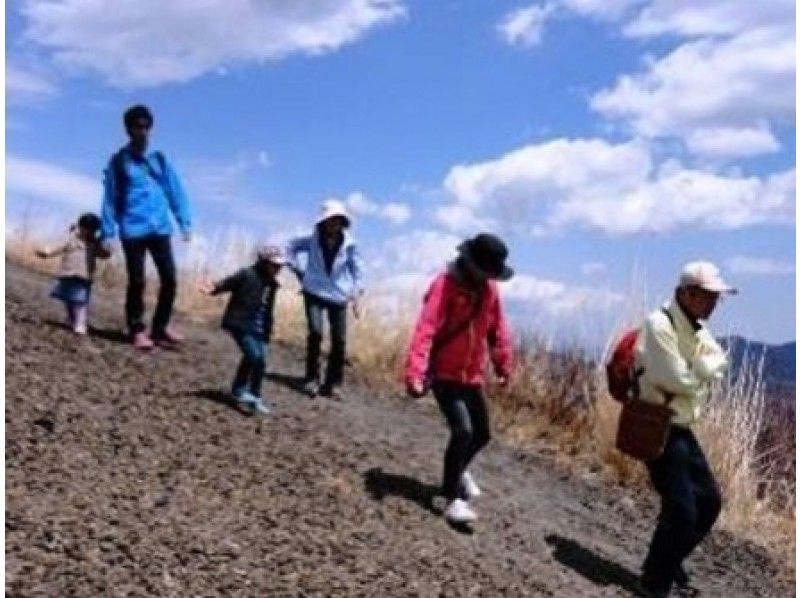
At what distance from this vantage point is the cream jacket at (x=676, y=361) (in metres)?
7.05

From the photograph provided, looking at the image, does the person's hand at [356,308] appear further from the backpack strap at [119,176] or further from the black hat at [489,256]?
the black hat at [489,256]

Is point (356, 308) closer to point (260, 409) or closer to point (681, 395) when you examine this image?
point (260, 409)

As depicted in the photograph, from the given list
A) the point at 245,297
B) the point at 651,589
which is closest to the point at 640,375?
the point at 651,589

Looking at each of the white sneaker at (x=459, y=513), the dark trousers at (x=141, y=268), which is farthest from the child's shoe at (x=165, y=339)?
the white sneaker at (x=459, y=513)

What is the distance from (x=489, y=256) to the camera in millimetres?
7180

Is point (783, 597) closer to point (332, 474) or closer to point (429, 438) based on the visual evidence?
point (429, 438)

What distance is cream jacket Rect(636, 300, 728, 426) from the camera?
7.05 meters

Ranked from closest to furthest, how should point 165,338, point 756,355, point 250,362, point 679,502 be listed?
point 679,502 → point 250,362 → point 165,338 → point 756,355

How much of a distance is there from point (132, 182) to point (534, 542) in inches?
142

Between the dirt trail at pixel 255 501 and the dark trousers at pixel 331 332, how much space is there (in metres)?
0.28

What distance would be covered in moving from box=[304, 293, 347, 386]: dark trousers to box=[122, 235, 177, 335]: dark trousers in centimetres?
97

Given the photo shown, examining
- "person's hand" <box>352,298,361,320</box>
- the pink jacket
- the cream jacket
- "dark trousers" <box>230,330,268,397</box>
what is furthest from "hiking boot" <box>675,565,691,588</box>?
"person's hand" <box>352,298,361,320</box>

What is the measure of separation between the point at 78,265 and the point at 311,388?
71.3 inches

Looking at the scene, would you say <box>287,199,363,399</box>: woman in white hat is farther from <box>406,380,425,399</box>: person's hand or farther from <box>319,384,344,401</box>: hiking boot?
<box>406,380,425,399</box>: person's hand
